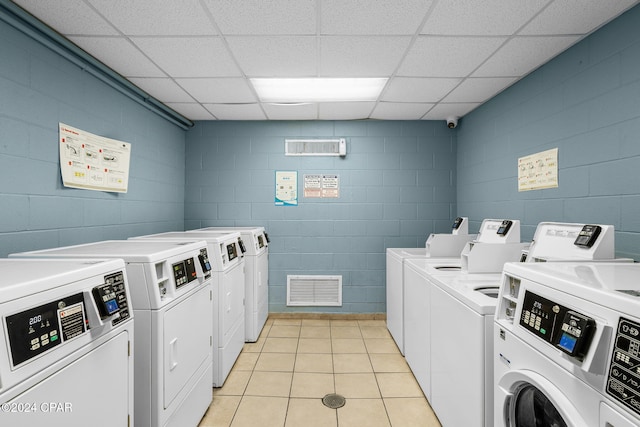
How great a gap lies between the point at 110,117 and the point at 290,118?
1.92 metres

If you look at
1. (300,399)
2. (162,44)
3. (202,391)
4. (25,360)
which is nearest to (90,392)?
(25,360)

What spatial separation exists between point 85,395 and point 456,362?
1.65 meters

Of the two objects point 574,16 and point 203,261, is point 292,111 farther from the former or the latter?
point 574,16

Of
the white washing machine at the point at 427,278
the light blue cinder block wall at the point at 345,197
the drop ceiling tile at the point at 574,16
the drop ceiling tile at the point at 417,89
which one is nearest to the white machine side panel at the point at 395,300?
the white washing machine at the point at 427,278

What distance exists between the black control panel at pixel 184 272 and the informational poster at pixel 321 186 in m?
2.21

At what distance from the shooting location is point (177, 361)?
1.61m

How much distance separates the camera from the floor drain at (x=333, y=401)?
2.17m

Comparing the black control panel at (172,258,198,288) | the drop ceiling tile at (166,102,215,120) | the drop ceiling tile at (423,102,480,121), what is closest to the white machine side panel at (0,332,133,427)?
the black control panel at (172,258,198,288)

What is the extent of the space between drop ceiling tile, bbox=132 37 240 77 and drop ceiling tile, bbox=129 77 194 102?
0.23 metres

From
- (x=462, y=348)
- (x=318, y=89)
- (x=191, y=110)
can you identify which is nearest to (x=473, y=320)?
(x=462, y=348)

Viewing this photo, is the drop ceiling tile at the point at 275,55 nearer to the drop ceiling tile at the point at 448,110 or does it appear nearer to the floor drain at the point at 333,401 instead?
the drop ceiling tile at the point at 448,110

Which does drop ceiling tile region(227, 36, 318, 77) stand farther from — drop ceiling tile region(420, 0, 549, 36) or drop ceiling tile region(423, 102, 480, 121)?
drop ceiling tile region(423, 102, 480, 121)

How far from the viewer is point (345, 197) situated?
Answer: 12.8 feet

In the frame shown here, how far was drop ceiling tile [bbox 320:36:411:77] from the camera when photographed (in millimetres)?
2070
